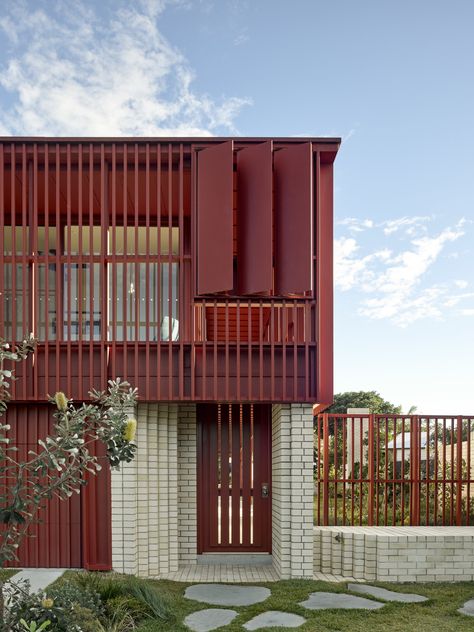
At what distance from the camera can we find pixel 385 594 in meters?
8.15

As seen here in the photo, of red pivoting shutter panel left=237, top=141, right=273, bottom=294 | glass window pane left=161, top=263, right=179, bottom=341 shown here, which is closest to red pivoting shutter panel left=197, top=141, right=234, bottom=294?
red pivoting shutter panel left=237, top=141, right=273, bottom=294

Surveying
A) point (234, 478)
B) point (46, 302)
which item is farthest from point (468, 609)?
point (46, 302)

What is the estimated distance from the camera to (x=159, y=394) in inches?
349

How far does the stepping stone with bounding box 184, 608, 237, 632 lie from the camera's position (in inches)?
263

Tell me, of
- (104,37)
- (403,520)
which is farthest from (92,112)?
(403,520)

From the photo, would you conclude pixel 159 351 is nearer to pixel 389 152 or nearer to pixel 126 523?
pixel 126 523

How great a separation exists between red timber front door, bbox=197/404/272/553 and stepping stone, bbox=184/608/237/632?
298 cm

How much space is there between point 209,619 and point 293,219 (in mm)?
5174

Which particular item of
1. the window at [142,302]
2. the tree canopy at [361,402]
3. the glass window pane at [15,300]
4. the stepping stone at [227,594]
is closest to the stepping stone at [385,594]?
the stepping stone at [227,594]

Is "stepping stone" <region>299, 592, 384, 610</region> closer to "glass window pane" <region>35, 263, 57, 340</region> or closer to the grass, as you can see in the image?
the grass

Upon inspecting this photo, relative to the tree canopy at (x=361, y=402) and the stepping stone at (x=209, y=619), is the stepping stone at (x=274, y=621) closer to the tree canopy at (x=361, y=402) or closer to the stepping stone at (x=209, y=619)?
the stepping stone at (x=209, y=619)

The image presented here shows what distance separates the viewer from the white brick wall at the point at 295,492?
8.81 metres

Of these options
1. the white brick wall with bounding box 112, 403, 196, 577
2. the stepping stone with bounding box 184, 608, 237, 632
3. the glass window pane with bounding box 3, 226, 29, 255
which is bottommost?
the stepping stone with bounding box 184, 608, 237, 632

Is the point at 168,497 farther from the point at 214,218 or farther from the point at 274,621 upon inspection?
the point at 214,218
